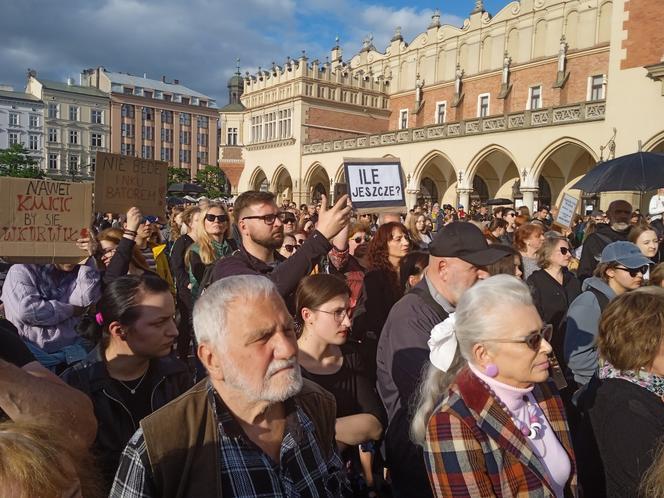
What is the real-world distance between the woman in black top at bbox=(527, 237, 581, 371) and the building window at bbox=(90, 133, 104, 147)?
76.6m

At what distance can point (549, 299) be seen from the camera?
180 inches

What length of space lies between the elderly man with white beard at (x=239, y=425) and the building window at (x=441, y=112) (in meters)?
34.1

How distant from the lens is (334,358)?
290cm

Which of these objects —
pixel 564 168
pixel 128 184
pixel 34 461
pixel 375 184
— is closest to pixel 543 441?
pixel 34 461

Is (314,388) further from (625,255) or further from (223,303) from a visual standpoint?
(625,255)

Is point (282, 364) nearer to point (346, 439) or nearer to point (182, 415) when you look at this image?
point (182, 415)

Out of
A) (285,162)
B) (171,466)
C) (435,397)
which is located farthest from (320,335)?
(285,162)

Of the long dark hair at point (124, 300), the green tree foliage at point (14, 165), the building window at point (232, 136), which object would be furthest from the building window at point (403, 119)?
the long dark hair at point (124, 300)

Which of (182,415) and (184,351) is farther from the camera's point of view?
(184,351)

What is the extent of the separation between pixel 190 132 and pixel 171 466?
81.2 meters

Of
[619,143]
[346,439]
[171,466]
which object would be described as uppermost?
[619,143]

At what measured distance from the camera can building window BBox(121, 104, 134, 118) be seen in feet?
240

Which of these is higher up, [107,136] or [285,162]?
[107,136]

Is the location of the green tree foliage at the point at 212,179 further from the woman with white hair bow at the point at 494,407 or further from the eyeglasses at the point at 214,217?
the woman with white hair bow at the point at 494,407
